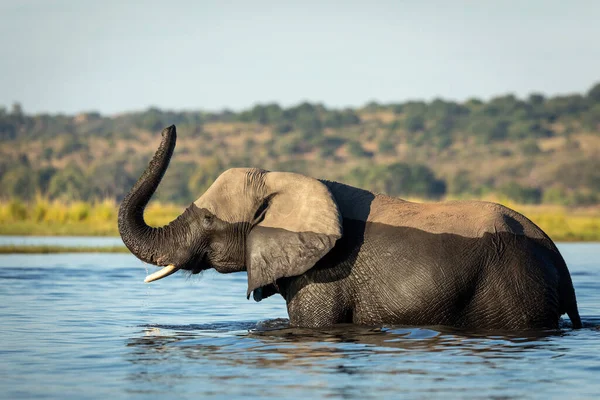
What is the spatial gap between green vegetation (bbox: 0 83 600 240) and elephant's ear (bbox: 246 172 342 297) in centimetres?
4649

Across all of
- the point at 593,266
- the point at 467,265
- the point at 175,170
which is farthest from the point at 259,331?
the point at 175,170

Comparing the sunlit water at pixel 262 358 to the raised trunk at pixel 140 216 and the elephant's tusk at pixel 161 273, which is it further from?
the raised trunk at pixel 140 216

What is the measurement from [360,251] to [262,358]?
153cm

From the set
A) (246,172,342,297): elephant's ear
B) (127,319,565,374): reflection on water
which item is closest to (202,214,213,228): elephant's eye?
(246,172,342,297): elephant's ear

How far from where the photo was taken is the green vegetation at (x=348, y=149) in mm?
66438

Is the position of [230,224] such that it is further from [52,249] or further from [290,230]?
[52,249]

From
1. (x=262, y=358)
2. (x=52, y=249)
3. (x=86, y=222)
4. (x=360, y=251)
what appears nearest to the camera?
(x=262, y=358)

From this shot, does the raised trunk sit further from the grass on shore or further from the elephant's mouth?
the grass on shore

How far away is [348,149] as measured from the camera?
80625mm

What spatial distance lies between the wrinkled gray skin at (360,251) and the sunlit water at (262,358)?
22 cm

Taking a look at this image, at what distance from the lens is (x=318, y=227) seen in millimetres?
9781

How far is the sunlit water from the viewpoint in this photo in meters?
7.82

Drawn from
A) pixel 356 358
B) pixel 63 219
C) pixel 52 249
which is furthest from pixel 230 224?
pixel 63 219

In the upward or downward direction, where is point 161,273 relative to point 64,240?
downward
